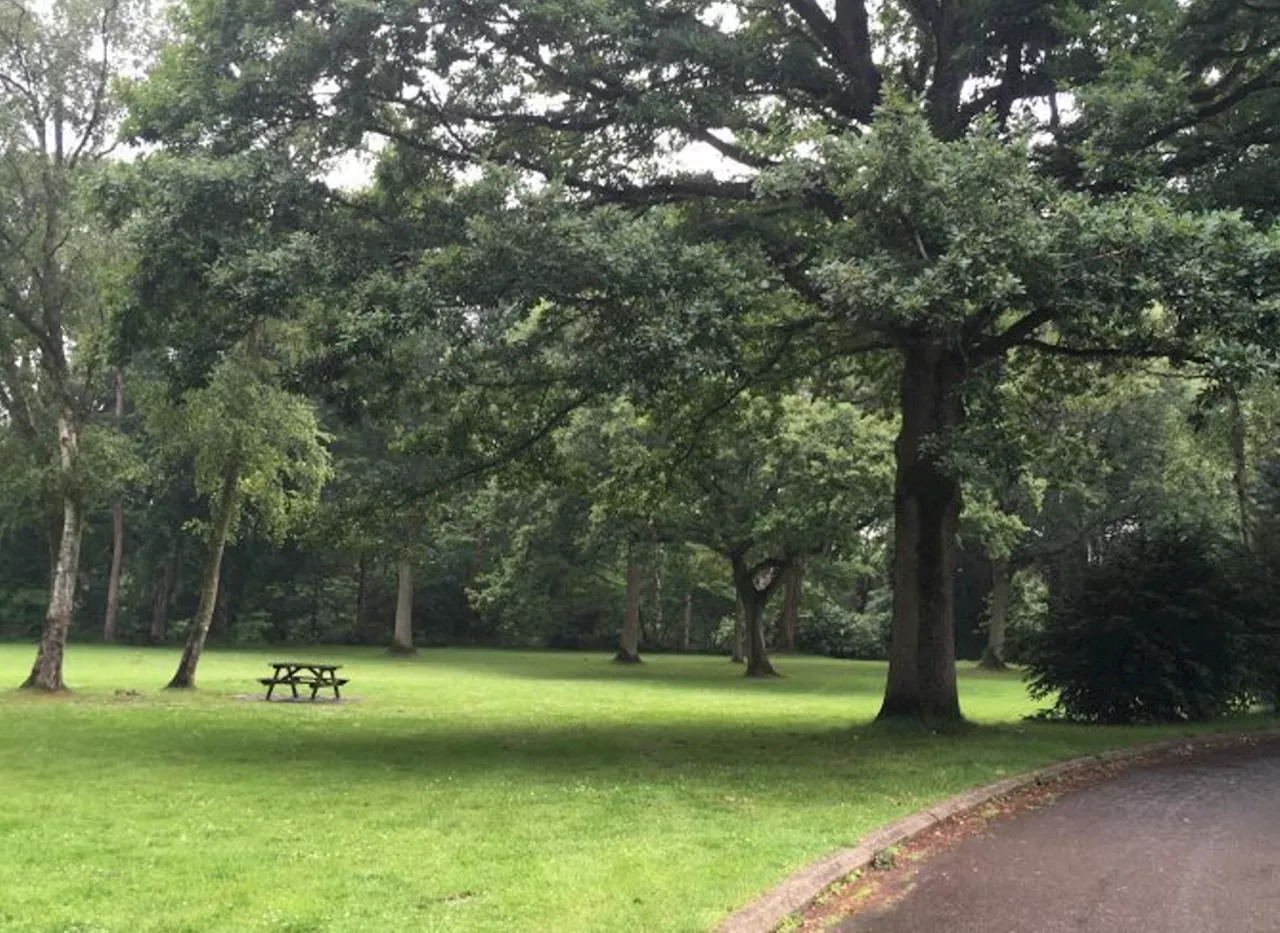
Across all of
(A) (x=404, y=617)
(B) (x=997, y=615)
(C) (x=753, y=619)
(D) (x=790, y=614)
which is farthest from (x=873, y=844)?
(D) (x=790, y=614)

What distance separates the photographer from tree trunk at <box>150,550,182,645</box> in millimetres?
54031

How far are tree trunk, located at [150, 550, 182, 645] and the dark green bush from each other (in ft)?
148

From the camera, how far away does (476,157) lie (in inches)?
578

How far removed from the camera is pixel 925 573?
15.8 m

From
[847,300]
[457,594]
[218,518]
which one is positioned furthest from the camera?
[457,594]

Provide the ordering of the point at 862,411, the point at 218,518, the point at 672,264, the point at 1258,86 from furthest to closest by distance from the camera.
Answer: the point at 862,411 < the point at 218,518 < the point at 1258,86 < the point at 672,264

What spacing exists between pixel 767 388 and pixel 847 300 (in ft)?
24.1

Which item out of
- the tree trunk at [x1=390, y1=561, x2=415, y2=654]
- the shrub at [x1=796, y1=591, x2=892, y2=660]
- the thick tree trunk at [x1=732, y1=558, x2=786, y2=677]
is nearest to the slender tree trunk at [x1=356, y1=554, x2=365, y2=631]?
the tree trunk at [x1=390, y1=561, x2=415, y2=654]

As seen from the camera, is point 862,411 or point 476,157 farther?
point 862,411

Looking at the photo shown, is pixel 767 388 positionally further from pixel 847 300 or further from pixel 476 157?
pixel 847 300

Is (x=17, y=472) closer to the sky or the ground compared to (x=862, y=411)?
closer to the ground

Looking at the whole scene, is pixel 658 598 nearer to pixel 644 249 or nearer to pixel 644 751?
pixel 644 751

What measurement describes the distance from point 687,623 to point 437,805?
5138cm

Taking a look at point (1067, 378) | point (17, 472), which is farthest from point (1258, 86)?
point (17, 472)
